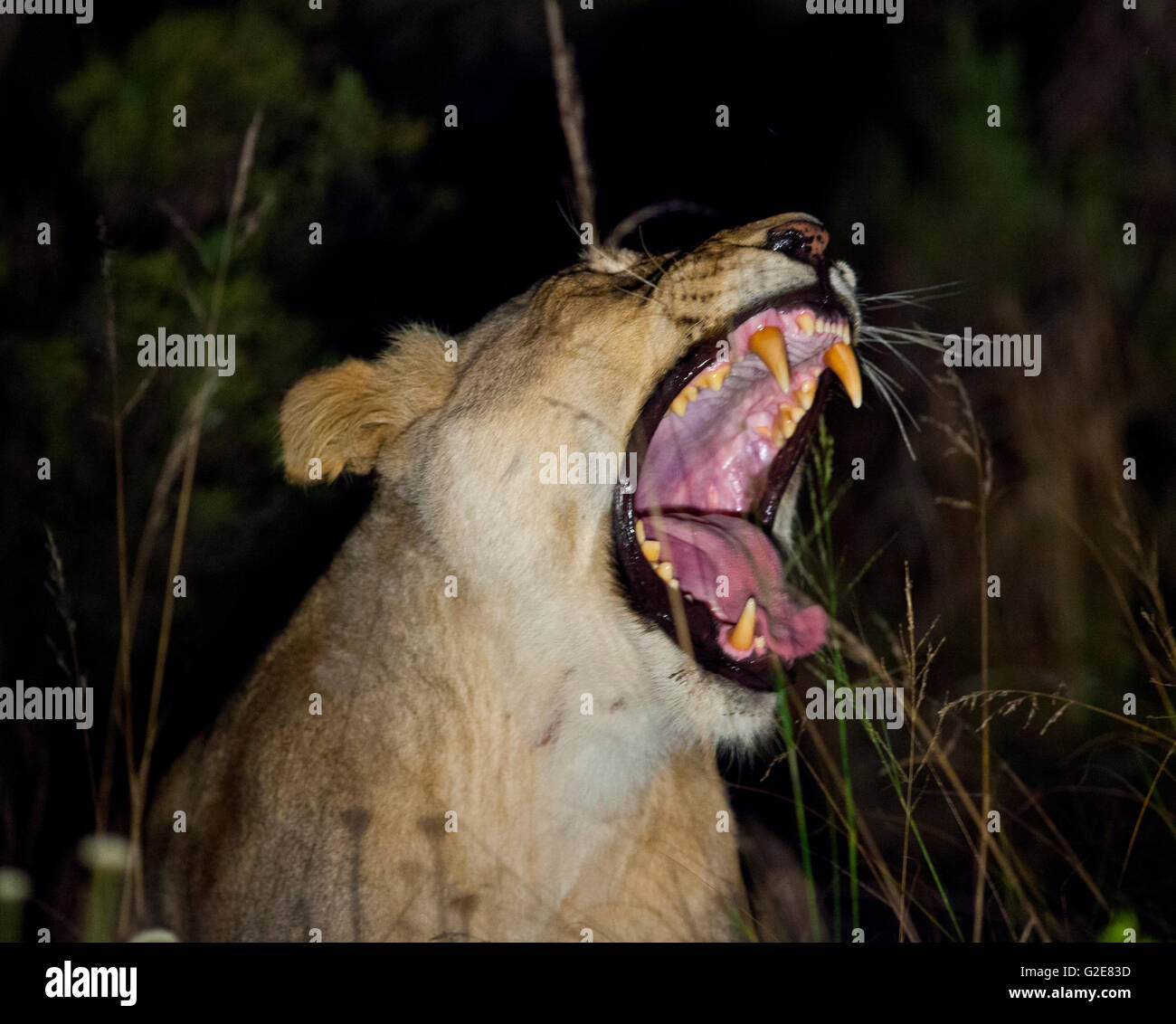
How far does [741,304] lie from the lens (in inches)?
112

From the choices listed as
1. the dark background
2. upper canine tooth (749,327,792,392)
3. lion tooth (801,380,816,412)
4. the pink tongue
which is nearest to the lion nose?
upper canine tooth (749,327,792,392)

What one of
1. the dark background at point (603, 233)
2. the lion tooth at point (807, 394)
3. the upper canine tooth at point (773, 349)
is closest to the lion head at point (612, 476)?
the upper canine tooth at point (773, 349)

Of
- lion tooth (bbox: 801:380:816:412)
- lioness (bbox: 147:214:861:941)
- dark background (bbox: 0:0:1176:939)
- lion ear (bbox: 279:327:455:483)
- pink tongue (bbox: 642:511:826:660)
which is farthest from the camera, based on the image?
dark background (bbox: 0:0:1176:939)

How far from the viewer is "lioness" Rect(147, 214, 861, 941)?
2.81 metres

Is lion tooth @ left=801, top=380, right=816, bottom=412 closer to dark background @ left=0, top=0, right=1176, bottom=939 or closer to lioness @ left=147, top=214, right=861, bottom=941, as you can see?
lioness @ left=147, top=214, right=861, bottom=941

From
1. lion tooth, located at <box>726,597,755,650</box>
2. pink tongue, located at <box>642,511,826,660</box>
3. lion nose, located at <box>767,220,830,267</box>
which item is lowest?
lion tooth, located at <box>726,597,755,650</box>

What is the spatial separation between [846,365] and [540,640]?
34.7 inches

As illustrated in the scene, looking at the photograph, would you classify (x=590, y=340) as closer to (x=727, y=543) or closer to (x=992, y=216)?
(x=727, y=543)

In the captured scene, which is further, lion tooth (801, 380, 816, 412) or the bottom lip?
lion tooth (801, 380, 816, 412)

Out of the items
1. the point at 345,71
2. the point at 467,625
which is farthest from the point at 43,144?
the point at 467,625

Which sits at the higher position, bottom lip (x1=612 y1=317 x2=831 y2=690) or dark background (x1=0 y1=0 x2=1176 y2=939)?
dark background (x1=0 y1=0 x2=1176 y2=939)

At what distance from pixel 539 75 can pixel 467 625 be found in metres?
3.74

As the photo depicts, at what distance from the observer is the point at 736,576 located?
3000 millimetres

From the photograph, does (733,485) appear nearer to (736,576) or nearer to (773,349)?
(736,576)
